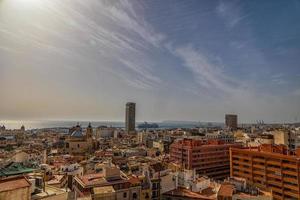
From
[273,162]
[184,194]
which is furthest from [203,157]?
[184,194]

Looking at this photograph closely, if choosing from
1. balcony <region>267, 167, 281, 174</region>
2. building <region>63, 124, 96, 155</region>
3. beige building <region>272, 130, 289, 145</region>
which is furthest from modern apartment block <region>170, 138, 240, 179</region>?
building <region>63, 124, 96, 155</region>

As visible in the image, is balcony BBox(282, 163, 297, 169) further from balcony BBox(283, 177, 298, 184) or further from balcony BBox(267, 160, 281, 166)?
balcony BBox(283, 177, 298, 184)

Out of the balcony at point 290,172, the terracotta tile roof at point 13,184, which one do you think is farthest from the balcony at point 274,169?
the terracotta tile roof at point 13,184

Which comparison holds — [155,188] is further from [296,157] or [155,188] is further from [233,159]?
[233,159]

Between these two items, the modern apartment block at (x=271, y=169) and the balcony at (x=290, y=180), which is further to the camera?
the modern apartment block at (x=271, y=169)

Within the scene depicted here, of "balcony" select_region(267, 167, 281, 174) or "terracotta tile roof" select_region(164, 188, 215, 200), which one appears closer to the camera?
"terracotta tile roof" select_region(164, 188, 215, 200)

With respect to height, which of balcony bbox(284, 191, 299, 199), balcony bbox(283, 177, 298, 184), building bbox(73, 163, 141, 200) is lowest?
balcony bbox(284, 191, 299, 199)

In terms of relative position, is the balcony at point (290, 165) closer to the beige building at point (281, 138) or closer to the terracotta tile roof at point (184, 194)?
the terracotta tile roof at point (184, 194)

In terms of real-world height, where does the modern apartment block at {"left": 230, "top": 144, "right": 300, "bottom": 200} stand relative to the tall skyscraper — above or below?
below
